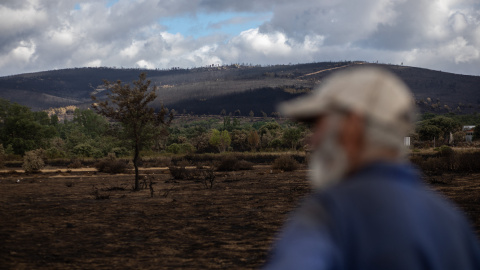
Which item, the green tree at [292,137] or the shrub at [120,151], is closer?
the shrub at [120,151]

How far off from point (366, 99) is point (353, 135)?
3.2 inches

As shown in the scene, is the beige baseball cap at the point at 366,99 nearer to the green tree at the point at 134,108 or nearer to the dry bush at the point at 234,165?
the green tree at the point at 134,108

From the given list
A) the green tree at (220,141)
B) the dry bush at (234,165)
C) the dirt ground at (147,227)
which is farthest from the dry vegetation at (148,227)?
the green tree at (220,141)

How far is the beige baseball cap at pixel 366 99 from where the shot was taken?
1.07 metres

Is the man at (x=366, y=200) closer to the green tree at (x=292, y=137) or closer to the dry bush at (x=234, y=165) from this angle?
the dry bush at (x=234, y=165)

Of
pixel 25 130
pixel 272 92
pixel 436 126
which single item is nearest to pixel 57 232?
pixel 25 130

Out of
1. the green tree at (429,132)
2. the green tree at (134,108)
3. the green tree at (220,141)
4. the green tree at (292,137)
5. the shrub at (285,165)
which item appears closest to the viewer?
the green tree at (134,108)

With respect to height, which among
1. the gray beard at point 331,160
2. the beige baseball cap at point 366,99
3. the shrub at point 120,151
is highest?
the beige baseball cap at point 366,99

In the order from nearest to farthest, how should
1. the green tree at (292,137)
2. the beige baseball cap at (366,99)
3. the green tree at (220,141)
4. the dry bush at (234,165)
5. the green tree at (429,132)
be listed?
the beige baseball cap at (366,99) < the dry bush at (234,165) < the green tree at (429,132) < the green tree at (292,137) < the green tree at (220,141)

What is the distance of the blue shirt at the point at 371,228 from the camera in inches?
38.1

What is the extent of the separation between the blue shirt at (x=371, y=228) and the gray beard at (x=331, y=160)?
3cm

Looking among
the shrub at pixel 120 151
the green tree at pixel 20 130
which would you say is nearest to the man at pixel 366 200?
the green tree at pixel 20 130

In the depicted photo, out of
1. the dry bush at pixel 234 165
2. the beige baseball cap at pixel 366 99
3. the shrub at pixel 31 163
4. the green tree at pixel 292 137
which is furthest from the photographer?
the green tree at pixel 292 137

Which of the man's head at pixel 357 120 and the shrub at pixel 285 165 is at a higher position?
the man's head at pixel 357 120
